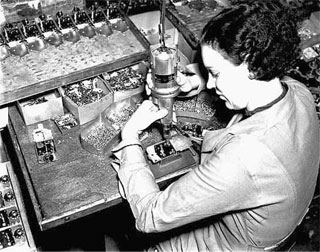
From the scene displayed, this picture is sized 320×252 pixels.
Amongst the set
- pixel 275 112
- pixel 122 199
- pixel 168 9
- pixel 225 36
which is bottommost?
pixel 122 199

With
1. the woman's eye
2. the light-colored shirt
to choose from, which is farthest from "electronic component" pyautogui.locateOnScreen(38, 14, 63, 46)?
the woman's eye

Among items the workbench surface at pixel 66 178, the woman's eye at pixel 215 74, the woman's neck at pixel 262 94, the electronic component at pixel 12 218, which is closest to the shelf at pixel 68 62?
the workbench surface at pixel 66 178

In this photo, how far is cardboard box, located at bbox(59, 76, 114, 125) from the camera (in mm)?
2014

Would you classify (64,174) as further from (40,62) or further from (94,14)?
(94,14)

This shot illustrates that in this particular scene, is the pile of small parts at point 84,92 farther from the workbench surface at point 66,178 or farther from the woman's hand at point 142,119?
the woman's hand at point 142,119

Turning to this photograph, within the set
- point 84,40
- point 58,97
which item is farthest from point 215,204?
point 84,40

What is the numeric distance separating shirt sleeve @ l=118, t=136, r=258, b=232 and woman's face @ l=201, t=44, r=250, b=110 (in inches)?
7.2

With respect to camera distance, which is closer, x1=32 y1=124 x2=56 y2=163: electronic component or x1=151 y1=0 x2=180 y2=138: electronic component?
x1=151 y1=0 x2=180 y2=138: electronic component

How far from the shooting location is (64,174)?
6.05 ft

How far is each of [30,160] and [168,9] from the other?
121 cm

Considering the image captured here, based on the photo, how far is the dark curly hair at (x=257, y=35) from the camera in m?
1.32

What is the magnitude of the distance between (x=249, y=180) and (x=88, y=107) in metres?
0.97

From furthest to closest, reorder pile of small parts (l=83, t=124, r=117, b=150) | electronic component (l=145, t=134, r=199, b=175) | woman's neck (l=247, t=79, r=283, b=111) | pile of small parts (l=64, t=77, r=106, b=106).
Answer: pile of small parts (l=64, t=77, r=106, b=106) < pile of small parts (l=83, t=124, r=117, b=150) < electronic component (l=145, t=134, r=199, b=175) < woman's neck (l=247, t=79, r=283, b=111)

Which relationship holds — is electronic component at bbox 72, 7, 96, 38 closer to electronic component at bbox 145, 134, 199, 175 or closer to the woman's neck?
electronic component at bbox 145, 134, 199, 175
